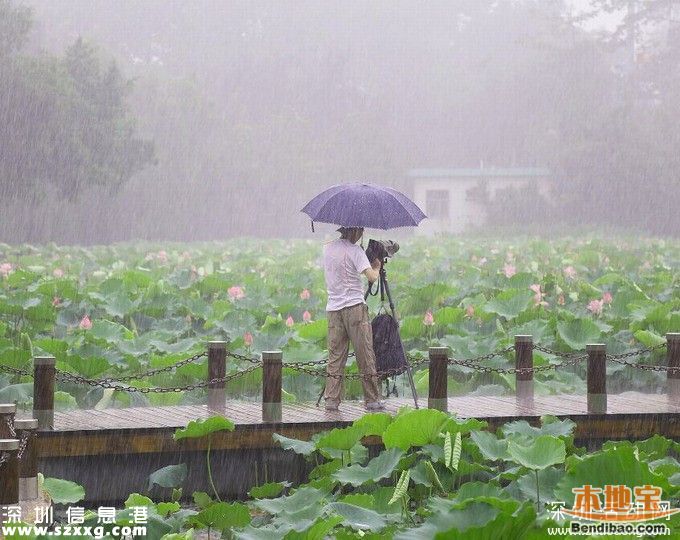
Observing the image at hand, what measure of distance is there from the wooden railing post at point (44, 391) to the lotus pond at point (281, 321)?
80cm

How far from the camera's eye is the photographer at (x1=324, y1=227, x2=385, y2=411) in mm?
5570

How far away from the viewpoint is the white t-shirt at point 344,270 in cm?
555

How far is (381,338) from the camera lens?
5.92 metres

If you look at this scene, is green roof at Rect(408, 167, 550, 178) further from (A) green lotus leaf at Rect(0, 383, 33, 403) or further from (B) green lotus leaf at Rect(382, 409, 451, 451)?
(B) green lotus leaf at Rect(382, 409, 451, 451)

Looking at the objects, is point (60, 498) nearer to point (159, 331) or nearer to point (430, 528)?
point (430, 528)

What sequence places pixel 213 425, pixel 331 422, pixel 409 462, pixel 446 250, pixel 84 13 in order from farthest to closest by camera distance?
pixel 84 13
pixel 446 250
pixel 331 422
pixel 213 425
pixel 409 462

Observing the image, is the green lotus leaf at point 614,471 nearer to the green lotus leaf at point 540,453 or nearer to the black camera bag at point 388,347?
the green lotus leaf at point 540,453

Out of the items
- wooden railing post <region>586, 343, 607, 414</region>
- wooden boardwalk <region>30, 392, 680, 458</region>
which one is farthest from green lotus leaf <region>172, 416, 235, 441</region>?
wooden railing post <region>586, 343, 607, 414</region>

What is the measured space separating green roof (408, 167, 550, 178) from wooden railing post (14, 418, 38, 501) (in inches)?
1273

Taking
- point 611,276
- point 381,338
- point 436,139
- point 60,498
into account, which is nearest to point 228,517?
point 60,498

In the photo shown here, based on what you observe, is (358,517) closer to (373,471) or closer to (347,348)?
(373,471)

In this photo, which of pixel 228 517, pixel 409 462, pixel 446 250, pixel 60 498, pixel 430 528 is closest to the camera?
pixel 430 528

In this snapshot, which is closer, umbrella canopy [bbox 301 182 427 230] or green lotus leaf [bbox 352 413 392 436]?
green lotus leaf [bbox 352 413 392 436]

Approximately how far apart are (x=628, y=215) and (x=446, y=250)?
13.6 metres
